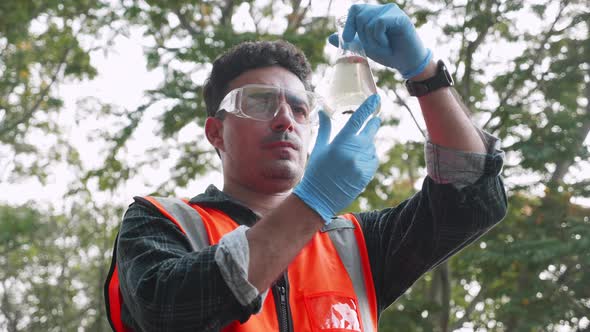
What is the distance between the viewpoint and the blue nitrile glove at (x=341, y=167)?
6.17 ft

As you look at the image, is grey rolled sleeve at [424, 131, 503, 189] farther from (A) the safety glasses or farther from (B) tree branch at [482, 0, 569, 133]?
(B) tree branch at [482, 0, 569, 133]

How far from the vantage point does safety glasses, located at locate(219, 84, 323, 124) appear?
99.3 inches

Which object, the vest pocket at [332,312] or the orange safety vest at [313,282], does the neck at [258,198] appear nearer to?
the orange safety vest at [313,282]

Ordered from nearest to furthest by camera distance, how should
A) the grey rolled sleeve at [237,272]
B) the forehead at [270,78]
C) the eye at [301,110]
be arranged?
the grey rolled sleeve at [237,272], the eye at [301,110], the forehead at [270,78]

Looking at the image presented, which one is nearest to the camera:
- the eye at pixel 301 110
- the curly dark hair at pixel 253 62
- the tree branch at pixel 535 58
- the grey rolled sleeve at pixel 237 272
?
the grey rolled sleeve at pixel 237 272

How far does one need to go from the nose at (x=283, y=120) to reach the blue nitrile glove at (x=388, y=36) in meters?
0.30

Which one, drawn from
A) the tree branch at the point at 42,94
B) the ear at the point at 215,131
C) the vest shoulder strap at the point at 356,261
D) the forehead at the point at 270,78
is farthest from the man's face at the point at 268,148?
the tree branch at the point at 42,94

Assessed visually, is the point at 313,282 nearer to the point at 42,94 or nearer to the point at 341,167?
the point at 341,167

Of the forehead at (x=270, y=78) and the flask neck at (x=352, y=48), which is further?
the forehead at (x=270, y=78)

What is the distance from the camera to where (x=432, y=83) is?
2346mm

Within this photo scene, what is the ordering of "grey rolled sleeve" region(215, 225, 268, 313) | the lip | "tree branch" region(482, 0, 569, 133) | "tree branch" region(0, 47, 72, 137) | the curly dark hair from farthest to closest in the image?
1. "tree branch" region(0, 47, 72, 137)
2. "tree branch" region(482, 0, 569, 133)
3. the curly dark hair
4. the lip
5. "grey rolled sleeve" region(215, 225, 268, 313)

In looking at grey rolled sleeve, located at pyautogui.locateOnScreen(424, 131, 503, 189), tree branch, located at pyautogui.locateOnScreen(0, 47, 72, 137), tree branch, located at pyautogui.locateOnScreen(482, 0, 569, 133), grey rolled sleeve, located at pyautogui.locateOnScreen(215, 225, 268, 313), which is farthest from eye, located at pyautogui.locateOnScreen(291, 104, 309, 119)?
tree branch, located at pyautogui.locateOnScreen(0, 47, 72, 137)

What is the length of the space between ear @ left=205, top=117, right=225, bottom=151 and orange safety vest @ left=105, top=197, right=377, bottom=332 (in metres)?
0.44

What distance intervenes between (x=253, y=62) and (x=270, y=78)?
0.14 meters
